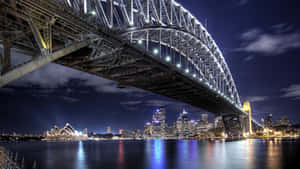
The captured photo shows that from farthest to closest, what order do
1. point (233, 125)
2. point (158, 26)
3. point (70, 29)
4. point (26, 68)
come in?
point (233, 125) → point (158, 26) → point (70, 29) → point (26, 68)

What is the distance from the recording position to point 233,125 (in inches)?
3489

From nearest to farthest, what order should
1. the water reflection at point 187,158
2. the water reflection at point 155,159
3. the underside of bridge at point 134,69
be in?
the underside of bridge at point 134,69 < the water reflection at point 155,159 < the water reflection at point 187,158

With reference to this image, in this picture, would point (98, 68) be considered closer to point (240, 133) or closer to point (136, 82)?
point (136, 82)

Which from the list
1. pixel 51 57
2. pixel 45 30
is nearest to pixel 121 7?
pixel 45 30

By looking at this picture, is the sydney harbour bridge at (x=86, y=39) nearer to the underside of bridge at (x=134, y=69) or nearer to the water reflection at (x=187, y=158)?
the underside of bridge at (x=134, y=69)

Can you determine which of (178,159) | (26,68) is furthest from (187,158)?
(26,68)

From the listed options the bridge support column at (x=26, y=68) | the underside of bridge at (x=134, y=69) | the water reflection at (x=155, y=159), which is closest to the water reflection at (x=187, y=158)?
the water reflection at (x=155, y=159)

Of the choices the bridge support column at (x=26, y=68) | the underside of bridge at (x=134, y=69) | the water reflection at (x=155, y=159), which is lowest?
A: the water reflection at (x=155, y=159)

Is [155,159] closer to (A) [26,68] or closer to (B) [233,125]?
(A) [26,68]

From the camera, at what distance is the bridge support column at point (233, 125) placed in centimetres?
8536

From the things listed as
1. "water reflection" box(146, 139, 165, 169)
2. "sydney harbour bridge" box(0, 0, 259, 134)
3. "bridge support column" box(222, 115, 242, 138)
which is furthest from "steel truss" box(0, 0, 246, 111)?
"bridge support column" box(222, 115, 242, 138)

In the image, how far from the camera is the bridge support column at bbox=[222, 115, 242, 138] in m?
85.4

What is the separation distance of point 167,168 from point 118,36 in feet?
40.1

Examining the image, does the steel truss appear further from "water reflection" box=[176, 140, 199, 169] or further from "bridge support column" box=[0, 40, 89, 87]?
"water reflection" box=[176, 140, 199, 169]
